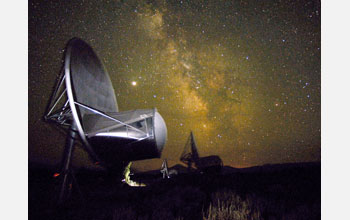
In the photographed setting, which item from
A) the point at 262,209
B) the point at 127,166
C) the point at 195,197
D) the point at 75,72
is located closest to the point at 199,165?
the point at 127,166

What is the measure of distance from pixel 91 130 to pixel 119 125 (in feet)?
3.44

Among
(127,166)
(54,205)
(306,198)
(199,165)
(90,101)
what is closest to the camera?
(306,198)

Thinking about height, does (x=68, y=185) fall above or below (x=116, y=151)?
below

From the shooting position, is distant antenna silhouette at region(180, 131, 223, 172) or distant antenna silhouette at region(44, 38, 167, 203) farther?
distant antenna silhouette at region(180, 131, 223, 172)

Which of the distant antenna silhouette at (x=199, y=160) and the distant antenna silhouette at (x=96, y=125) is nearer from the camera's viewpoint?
the distant antenna silhouette at (x=96, y=125)

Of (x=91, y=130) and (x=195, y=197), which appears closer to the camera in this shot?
(x=195, y=197)

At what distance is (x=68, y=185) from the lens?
640cm

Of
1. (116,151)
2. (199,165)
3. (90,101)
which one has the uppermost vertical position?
(90,101)

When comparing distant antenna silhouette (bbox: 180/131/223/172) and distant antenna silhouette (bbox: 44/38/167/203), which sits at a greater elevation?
distant antenna silhouette (bbox: 44/38/167/203)

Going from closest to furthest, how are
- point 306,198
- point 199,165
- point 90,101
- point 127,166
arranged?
point 306,198 → point 90,101 → point 127,166 → point 199,165

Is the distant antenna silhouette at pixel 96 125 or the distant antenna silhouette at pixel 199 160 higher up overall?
the distant antenna silhouette at pixel 96 125

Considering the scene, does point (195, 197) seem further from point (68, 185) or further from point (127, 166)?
point (127, 166)

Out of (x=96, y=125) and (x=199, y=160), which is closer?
(x=96, y=125)

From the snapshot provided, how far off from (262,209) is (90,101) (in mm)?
7497
